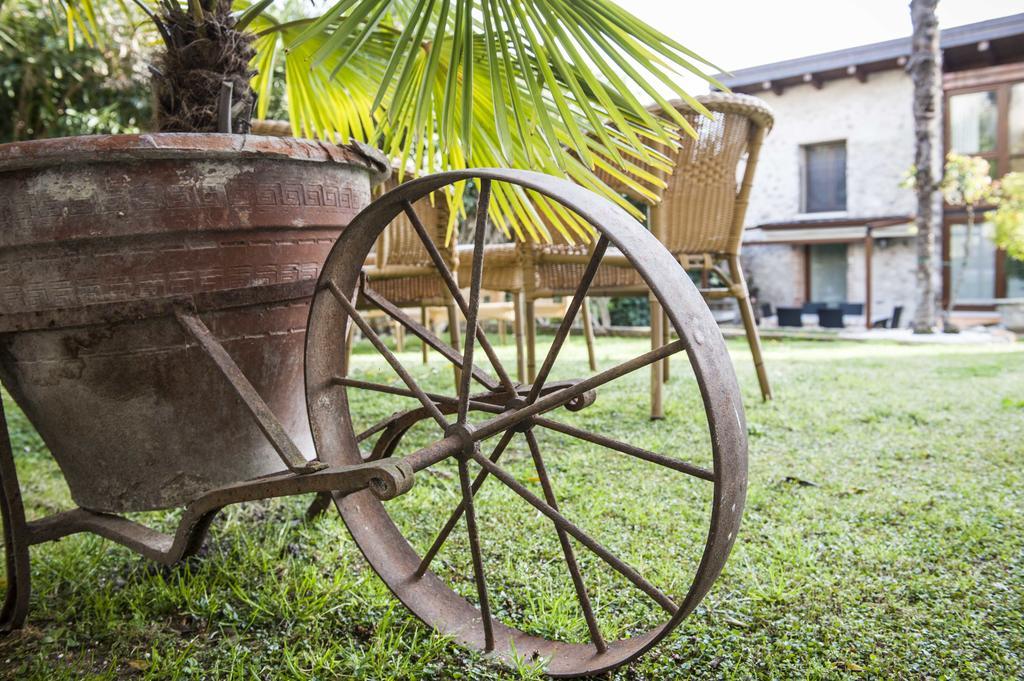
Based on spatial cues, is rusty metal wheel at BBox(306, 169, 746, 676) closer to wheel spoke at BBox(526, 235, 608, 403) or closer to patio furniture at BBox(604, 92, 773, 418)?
wheel spoke at BBox(526, 235, 608, 403)

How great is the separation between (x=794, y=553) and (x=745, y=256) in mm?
13502

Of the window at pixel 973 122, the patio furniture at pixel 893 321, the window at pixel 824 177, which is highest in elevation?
the window at pixel 973 122

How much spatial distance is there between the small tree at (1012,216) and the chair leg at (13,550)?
12.1 metres

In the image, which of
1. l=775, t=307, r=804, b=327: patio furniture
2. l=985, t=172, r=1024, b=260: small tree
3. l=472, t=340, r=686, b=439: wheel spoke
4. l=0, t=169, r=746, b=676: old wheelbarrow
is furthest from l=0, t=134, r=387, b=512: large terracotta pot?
l=985, t=172, r=1024, b=260: small tree

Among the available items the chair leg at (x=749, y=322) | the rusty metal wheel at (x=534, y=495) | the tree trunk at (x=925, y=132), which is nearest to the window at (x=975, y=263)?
the tree trunk at (x=925, y=132)

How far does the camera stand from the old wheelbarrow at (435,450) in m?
1.00

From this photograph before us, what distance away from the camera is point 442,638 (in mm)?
1239

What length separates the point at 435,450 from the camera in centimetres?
116

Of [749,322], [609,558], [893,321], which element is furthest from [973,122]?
[609,558]

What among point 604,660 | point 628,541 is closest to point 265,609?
point 604,660

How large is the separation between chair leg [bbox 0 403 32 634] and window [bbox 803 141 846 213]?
1430cm

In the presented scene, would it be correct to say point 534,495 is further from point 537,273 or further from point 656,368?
point 537,273

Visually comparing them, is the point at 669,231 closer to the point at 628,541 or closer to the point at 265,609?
the point at 628,541

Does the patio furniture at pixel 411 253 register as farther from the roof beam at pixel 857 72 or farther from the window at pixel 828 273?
the window at pixel 828 273
